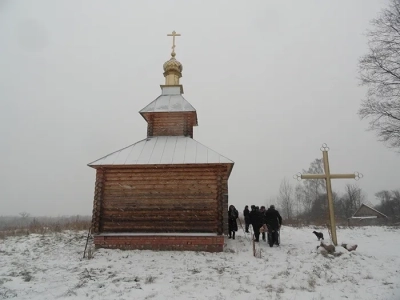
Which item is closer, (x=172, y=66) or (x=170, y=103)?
(x=170, y=103)

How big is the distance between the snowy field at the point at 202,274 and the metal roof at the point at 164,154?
11.8ft

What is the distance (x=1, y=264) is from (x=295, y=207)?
59.6 meters

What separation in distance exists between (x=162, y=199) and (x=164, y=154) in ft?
6.70

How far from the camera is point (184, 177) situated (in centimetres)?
1188

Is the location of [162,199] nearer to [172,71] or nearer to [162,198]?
[162,198]

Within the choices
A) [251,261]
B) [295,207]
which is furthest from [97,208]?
[295,207]

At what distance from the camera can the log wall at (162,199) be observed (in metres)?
11.4

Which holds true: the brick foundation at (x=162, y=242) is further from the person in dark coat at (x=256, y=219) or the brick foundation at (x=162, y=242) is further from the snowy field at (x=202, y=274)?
the person in dark coat at (x=256, y=219)

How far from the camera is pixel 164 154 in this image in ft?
41.2

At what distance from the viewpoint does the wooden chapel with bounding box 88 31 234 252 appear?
11.2m

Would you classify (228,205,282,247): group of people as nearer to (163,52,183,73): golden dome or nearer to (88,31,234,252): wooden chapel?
(88,31,234,252): wooden chapel

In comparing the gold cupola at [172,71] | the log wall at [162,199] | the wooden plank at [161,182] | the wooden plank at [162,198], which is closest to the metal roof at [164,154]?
the log wall at [162,199]

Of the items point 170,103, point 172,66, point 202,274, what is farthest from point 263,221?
point 172,66

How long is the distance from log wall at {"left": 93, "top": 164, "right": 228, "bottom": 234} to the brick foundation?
35 centimetres
